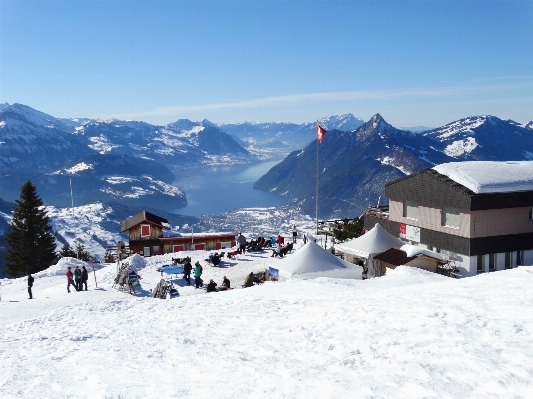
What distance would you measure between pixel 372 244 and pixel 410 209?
12.8ft

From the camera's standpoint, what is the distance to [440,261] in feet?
73.1

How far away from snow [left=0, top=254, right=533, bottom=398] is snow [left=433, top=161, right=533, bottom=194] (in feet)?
28.2

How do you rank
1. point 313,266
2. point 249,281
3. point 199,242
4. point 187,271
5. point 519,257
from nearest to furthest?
point 313,266 → point 249,281 → point 187,271 → point 519,257 → point 199,242

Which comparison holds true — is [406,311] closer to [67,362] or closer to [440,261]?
[67,362]

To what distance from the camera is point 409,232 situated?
86.2ft

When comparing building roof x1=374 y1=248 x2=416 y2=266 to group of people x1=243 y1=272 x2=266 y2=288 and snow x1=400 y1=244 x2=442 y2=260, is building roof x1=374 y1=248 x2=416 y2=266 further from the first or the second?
group of people x1=243 y1=272 x2=266 y2=288

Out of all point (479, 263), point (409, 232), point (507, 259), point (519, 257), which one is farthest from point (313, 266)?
point (519, 257)

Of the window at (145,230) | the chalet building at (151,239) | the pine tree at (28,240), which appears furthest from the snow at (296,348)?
the pine tree at (28,240)

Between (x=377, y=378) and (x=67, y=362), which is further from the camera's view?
(x=67, y=362)

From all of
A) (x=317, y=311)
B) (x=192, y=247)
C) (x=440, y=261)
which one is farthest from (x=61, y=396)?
(x=192, y=247)

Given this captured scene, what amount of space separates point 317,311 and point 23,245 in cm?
4126

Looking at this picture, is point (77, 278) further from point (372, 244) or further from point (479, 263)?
point (479, 263)

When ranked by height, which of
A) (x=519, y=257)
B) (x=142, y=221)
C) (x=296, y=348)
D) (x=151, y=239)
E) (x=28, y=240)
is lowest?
(x=28, y=240)

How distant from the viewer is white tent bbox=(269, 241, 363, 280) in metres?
20.4
